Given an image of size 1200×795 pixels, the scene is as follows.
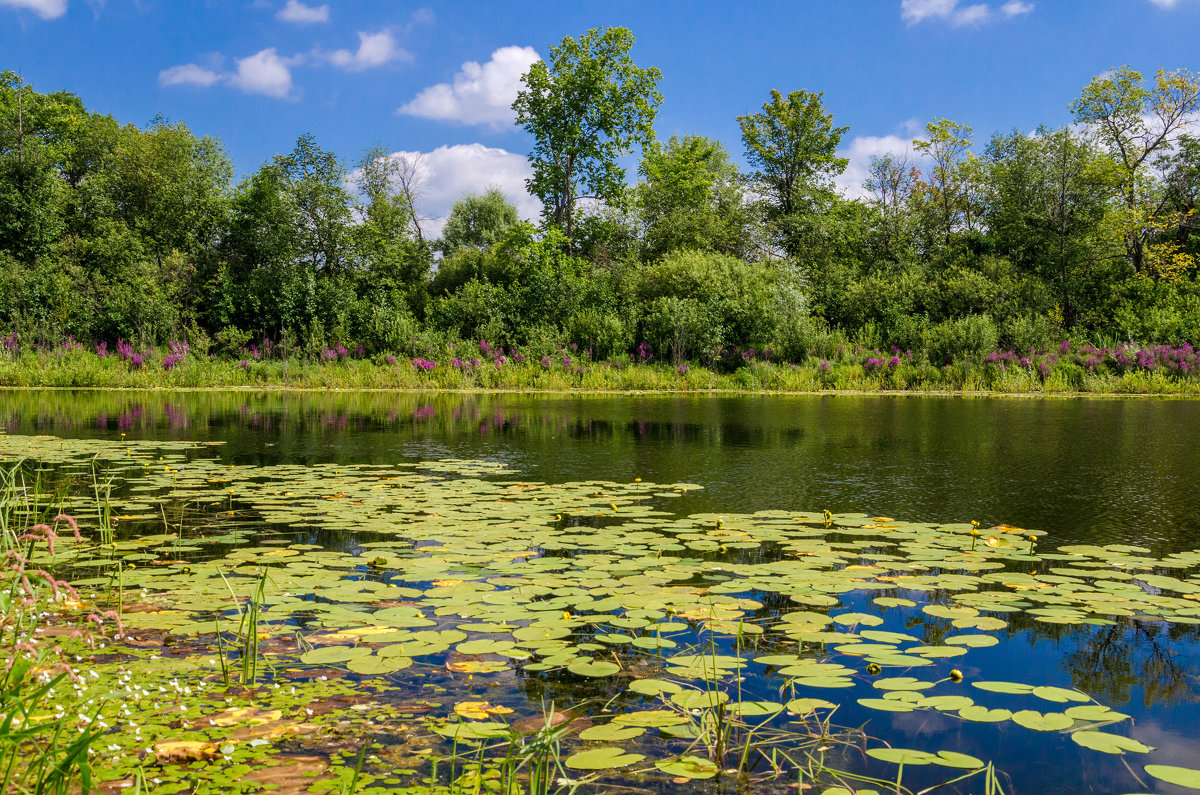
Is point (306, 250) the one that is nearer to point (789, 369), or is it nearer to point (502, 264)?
point (502, 264)

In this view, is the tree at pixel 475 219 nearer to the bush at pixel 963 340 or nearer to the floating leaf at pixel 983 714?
the bush at pixel 963 340

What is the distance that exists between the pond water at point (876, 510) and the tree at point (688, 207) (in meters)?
20.2

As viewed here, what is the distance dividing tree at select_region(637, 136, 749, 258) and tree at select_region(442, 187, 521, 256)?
11181 mm

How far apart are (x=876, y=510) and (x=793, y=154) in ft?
120

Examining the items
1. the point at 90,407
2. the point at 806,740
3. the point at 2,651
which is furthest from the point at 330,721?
the point at 90,407

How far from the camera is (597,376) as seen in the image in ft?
82.9

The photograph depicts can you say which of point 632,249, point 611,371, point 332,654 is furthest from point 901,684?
point 632,249

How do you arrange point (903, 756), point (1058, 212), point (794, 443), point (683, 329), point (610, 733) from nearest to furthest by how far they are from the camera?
point (903, 756), point (610, 733), point (794, 443), point (683, 329), point (1058, 212)

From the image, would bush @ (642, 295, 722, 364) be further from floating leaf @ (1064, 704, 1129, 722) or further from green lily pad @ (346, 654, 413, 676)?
floating leaf @ (1064, 704, 1129, 722)

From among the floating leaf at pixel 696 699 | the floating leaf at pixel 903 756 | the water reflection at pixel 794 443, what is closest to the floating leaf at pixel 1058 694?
the floating leaf at pixel 903 756

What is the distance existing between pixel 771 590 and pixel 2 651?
332cm

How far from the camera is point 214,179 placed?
39.0 m

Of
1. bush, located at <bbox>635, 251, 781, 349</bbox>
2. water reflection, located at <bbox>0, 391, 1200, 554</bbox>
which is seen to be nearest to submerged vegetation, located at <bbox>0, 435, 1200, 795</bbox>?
water reflection, located at <bbox>0, 391, 1200, 554</bbox>

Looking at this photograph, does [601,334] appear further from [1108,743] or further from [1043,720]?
[1108,743]
